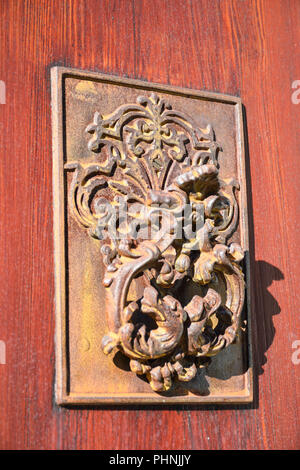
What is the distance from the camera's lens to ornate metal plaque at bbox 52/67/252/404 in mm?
897

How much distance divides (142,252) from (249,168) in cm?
26

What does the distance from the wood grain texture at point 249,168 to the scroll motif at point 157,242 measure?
6 cm

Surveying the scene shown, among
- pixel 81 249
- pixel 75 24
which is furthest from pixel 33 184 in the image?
pixel 75 24

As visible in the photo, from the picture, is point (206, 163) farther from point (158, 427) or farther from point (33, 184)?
point (158, 427)

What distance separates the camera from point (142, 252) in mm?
912

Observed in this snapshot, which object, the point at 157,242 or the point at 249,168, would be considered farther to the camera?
the point at 249,168

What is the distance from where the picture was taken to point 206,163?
1031 millimetres

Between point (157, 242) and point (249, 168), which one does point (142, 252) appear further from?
point (249, 168)

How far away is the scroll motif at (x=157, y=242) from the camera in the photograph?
2.96 feet

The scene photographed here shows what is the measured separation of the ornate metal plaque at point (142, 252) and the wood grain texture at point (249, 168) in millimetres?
23

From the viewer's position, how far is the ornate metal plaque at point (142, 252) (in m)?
0.90

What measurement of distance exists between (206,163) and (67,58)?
0.78 ft

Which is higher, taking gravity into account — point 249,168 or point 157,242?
point 249,168

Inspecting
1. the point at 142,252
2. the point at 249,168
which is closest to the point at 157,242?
the point at 142,252
